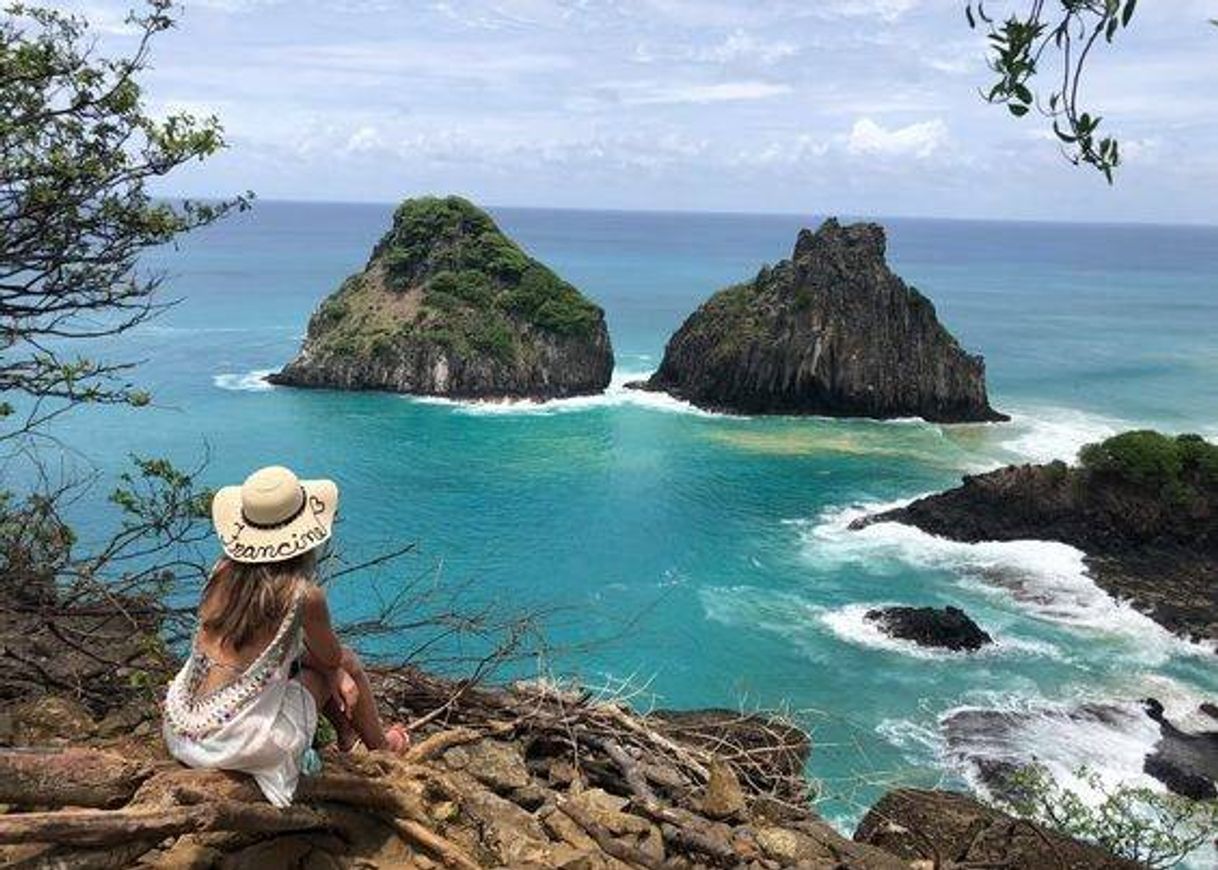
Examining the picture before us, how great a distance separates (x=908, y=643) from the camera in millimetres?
37625

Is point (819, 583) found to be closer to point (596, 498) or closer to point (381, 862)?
point (596, 498)

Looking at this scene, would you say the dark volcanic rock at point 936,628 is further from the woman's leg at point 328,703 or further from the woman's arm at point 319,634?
the woman's arm at point 319,634

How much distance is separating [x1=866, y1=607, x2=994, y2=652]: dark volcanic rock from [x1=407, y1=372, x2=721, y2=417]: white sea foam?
38782 millimetres

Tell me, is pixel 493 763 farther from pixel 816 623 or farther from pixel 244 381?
pixel 244 381

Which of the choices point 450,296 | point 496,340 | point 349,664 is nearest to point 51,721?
point 349,664

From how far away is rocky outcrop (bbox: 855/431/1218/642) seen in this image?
147 feet

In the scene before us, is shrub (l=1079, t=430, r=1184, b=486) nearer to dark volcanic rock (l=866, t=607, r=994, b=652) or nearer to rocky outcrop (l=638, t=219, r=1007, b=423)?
dark volcanic rock (l=866, t=607, r=994, b=652)

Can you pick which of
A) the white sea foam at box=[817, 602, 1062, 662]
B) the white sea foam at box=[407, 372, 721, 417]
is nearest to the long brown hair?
the white sea foam at box=[817, 602, 1062, 662]

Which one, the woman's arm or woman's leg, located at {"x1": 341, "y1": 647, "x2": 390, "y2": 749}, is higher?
the woman's arm

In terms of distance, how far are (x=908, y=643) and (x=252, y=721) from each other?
35.8 m

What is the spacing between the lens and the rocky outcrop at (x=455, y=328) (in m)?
82.2

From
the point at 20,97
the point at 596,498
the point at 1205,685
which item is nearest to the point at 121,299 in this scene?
the point at 20,97

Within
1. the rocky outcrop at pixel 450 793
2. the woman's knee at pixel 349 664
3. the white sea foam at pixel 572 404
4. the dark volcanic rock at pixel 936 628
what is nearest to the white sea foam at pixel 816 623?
the dark volcanic rock at pixel 936 628

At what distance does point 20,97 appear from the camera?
8617 mm
